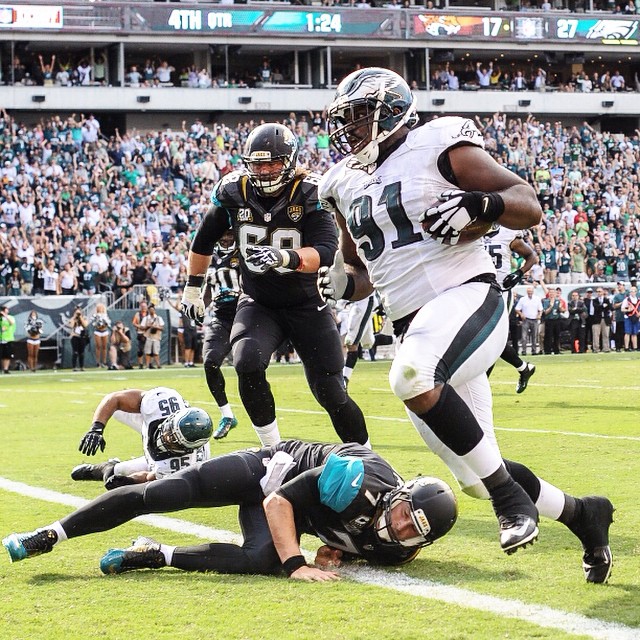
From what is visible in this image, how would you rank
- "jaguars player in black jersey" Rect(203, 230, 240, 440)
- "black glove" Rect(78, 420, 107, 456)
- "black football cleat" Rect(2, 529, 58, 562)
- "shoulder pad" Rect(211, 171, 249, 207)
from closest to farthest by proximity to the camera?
"black football cleat" Rect(2, 529, 58, 562)
"black glove" Rect(78, 420, 107, 456)
"shoulder pad" Rect(211, 171, 249, 207)
"jaguars player in black jersey" Rect(203, 230, 240, 440)

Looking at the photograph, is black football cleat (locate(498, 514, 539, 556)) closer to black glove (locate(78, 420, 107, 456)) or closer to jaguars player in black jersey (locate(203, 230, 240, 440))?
black glove (locate(78, 420, 107, 456))

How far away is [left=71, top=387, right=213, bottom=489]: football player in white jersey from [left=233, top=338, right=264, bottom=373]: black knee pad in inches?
13.9

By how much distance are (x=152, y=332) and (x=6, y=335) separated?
8.02ft

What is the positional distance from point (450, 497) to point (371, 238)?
996 mm

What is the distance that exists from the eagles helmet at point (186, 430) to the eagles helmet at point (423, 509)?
143 cm

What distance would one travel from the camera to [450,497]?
14.0 feet

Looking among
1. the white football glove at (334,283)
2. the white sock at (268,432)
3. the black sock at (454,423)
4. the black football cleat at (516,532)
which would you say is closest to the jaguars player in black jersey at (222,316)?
the white sock at (268,432)

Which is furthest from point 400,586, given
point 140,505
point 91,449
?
point 91,449

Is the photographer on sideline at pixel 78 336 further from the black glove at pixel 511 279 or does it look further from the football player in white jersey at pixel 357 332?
the black glove at pixel 511 279

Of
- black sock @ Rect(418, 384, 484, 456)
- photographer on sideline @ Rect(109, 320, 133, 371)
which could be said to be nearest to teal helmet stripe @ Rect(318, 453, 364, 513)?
black sock @ Rect(418, 384, 484, 456)

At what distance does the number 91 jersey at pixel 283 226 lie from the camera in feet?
21.8

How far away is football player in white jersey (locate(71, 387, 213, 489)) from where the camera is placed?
5578 millimetres

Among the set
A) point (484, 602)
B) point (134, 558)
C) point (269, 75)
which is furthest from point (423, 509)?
point (269, 75)

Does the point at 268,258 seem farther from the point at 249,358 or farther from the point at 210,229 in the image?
the point at 210,229
